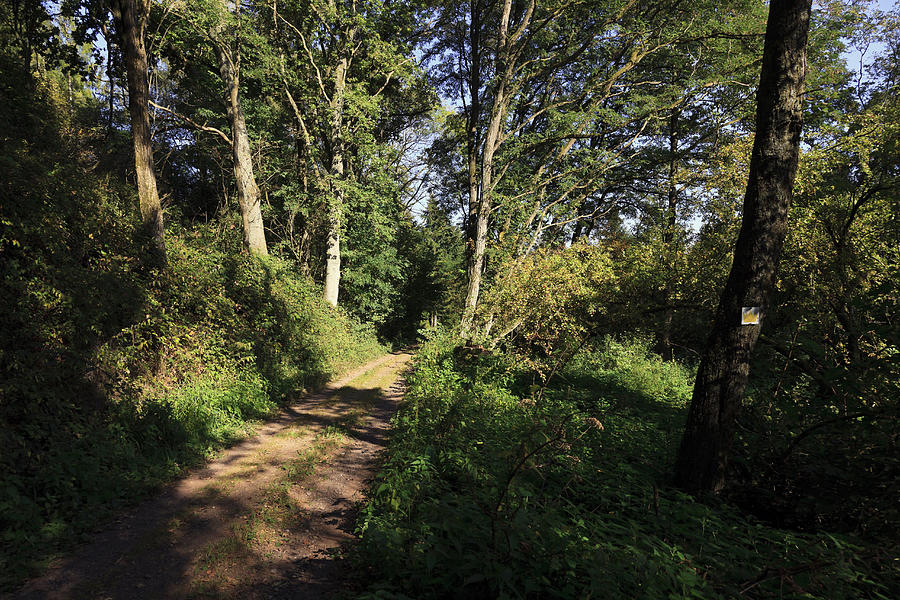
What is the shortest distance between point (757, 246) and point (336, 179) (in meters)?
15.0

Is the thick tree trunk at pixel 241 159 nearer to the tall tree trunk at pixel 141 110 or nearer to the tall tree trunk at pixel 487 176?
the tall tree trunk at pixel 141 110

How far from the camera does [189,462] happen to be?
18.9 feet

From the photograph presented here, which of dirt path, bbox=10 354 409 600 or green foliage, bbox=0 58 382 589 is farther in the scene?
green foliage, bbox=0 58 382 589

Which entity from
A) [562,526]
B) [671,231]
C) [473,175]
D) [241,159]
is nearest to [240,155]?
[241,159]

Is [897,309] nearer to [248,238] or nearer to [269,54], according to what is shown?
[248,238]

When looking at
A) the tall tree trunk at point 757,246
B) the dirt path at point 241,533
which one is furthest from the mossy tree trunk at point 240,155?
the tall tree trunk at point 757,246

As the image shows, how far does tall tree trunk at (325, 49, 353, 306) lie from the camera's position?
51.3ft

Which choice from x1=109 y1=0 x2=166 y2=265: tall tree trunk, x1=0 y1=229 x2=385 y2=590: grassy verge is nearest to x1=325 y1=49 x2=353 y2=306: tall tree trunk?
x1=0 y1=229 x2=385 y2=590: grassy verge


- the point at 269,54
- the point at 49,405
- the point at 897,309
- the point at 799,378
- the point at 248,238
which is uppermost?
the point at 269,54

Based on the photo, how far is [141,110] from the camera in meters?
8.05

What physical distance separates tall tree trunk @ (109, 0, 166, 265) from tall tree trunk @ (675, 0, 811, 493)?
9.88m

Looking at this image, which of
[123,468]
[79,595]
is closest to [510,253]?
[123,468]

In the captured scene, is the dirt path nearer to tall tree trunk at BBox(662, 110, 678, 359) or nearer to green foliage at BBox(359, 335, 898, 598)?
green foliage at BBox(359, 335, 898, 598)

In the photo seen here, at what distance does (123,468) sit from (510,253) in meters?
11.2
